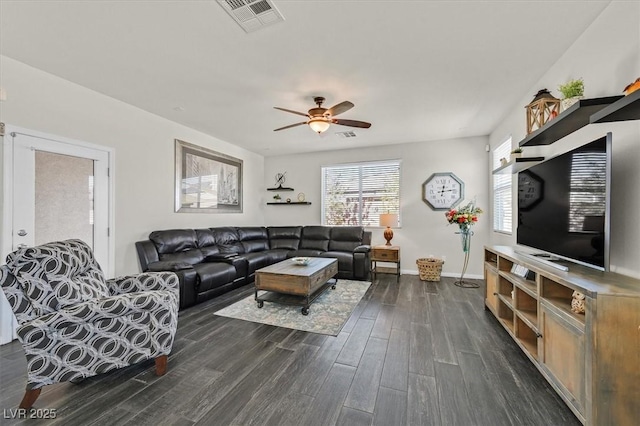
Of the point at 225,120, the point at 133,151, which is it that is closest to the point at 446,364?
the point at 225,120

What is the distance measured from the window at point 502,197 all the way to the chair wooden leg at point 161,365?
4.37m

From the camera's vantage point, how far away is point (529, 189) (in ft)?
8.21

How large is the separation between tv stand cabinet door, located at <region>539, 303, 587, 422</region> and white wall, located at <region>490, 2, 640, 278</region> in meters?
0.56

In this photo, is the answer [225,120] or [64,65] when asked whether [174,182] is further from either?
[64,65]

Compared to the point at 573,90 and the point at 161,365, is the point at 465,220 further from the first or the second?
the point at 161,365

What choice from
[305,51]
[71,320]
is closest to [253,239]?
[71,320]

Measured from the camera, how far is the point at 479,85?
301 cm

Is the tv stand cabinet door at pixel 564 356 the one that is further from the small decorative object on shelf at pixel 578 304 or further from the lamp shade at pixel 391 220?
the lamp shade at pixel 391 220

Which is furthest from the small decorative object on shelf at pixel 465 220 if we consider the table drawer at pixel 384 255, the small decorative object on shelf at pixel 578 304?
the small decorative object on shelf at pixel 578 304

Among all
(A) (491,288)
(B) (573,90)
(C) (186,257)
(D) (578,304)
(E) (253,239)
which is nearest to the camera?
(D) (578,304)

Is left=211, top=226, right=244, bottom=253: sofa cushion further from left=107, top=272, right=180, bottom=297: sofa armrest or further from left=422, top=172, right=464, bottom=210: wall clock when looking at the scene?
left=422, top=172, right=464, bottom=210: wall clock

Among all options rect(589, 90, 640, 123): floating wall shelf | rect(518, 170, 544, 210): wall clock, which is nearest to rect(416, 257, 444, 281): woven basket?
rect(518, 170, 544, 210): wall clock

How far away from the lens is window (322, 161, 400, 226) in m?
5.69

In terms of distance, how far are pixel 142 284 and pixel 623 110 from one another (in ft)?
11.6
